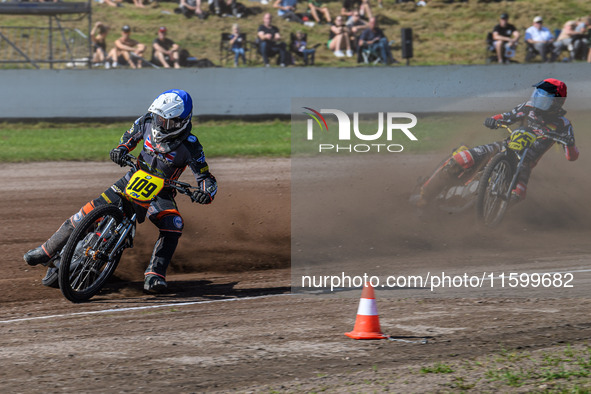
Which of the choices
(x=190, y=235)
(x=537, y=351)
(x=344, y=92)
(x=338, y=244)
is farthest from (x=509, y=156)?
(x=344, y=92)

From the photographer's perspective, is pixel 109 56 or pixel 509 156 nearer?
pixel 509 156

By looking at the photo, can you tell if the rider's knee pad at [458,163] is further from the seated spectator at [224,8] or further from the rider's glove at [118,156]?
the seated spectator at [224,8]

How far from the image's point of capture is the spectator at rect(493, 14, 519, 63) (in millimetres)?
22011

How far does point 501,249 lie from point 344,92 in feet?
33.3

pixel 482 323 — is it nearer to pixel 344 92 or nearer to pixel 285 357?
pixel 285 357

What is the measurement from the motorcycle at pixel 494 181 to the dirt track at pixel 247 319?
31 cm

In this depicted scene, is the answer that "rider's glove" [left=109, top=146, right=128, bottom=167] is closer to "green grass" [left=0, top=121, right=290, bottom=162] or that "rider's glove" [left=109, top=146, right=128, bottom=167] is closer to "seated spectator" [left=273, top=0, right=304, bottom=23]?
"green grass" [left=0, top=121, right=290, bottom=162]

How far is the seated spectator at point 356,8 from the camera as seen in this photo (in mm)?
23656

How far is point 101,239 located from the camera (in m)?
7.15

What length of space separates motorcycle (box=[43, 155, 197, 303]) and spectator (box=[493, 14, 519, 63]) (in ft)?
54.0

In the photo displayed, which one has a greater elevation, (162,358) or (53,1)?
(53,1)

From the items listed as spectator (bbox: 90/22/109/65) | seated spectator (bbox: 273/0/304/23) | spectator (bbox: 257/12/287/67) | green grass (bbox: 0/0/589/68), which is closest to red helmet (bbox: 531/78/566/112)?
spectator (bbox: 257/12/287/67)

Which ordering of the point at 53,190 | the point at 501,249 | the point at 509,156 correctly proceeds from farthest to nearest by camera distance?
1. the point at 53,190
2. the point at 509,156
3. the point at 501,249

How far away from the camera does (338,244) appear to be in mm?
9758
